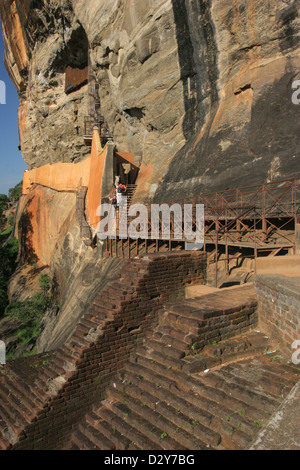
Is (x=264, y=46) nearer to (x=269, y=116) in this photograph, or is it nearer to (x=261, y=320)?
(x=269, y=116)

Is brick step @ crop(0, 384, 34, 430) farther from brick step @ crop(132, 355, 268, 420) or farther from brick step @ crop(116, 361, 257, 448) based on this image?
brick step @ crop(132, 355, 268, 420)

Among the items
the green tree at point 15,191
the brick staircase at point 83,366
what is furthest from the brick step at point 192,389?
the green tree at point 15,191

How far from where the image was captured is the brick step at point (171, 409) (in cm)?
304

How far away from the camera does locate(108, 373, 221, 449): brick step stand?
3.04 metres

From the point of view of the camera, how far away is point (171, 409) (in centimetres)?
351

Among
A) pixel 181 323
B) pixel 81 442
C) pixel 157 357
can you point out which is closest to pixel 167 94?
pixel 181 323

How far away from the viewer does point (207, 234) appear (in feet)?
30.4

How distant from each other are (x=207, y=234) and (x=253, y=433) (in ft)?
22.2

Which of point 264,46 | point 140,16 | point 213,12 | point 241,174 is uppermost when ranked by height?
point 140,16

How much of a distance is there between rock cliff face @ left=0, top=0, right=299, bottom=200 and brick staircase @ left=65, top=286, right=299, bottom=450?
246 inches

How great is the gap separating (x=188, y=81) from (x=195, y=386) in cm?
1422

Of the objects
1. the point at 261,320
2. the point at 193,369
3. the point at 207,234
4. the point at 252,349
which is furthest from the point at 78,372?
the point at 207,234

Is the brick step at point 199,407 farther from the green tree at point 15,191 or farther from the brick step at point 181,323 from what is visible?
the green tree at point 15,191

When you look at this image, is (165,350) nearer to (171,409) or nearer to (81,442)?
(171,409)
